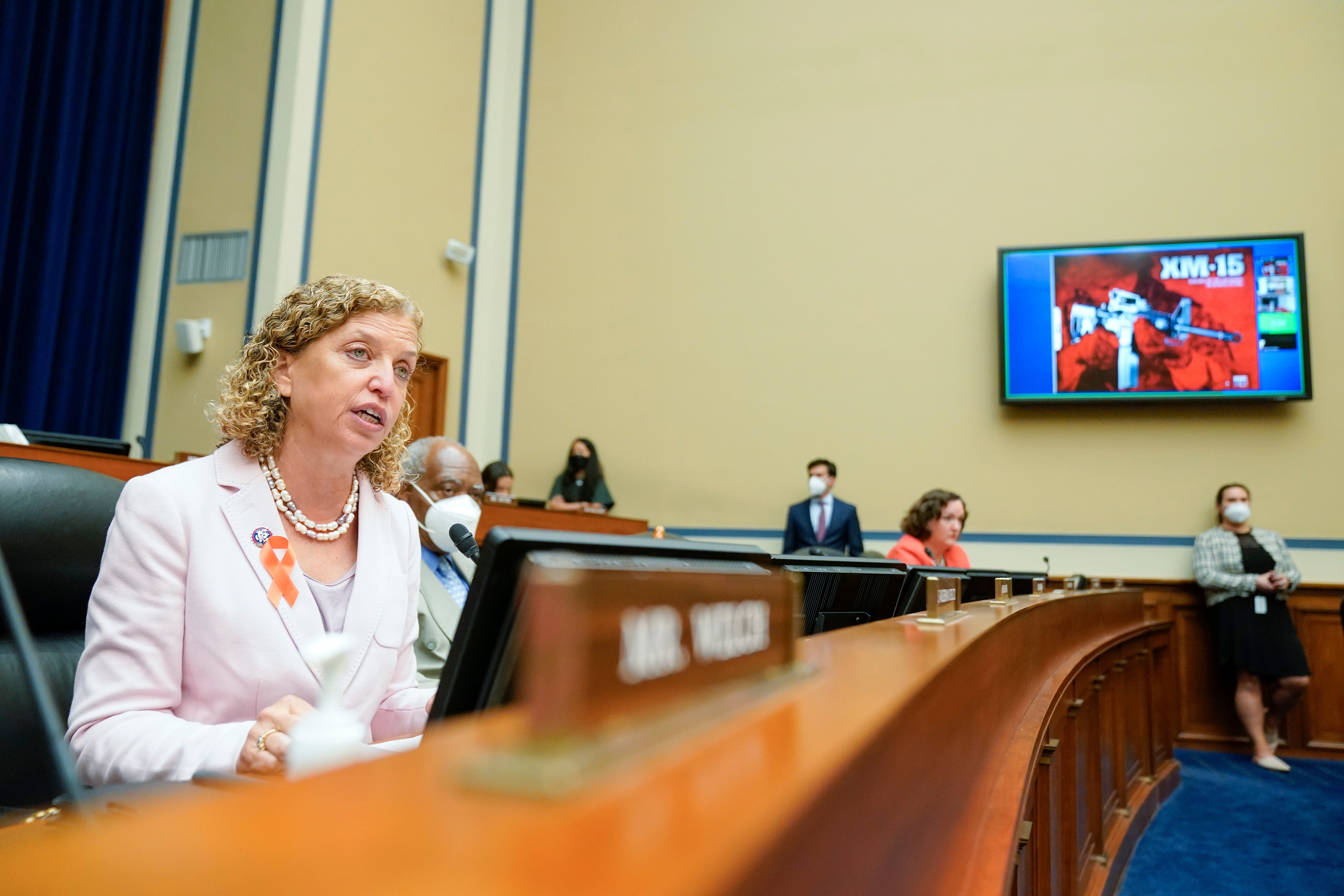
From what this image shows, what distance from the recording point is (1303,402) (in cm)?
517

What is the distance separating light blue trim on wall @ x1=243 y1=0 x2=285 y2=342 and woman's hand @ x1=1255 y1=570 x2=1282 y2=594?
5.46 m

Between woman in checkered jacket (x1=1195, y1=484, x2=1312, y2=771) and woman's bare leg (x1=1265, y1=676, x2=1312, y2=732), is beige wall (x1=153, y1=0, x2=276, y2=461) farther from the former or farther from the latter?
woman's bare leg (x1=1265, y1=676, x2=1312, y2=732)

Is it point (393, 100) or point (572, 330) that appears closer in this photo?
point (393, 100)

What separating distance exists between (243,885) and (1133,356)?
5818mm

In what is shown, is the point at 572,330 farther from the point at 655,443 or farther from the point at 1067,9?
the point at 1067,9

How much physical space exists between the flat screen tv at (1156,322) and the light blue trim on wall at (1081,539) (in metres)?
0.81

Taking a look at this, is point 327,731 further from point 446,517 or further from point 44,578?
point 446,517

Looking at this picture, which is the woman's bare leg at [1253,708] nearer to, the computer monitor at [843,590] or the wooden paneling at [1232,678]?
the wooden paneling at [1232,678]

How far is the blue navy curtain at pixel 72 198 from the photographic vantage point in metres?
4.71

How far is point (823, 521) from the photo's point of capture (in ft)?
18.5

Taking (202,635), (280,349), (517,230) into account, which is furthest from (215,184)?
(202,635)

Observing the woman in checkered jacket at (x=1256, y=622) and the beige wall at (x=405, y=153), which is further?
the beige wall at (x=405, y=153)

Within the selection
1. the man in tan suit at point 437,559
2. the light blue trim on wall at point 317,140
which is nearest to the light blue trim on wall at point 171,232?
the light blue trim on wall at point 317,140

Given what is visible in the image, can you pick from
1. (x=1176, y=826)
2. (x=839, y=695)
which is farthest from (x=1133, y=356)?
(x=839, y=695)
